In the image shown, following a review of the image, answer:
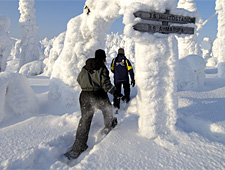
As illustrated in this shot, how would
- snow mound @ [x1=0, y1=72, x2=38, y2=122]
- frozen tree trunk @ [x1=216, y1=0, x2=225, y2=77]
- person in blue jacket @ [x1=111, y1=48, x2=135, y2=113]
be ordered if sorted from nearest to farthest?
snow mound @ [x1=0, y1=72, x2=38, y2=122] < person in blue jacket @ [x1=111, y1=48, x2=135, y2=113] < frozen tree trunk @ [x1=216, y1=0, x2=225, y2=77]

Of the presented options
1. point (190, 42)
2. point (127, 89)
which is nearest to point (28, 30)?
point (190, 42)

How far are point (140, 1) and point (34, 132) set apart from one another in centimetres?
291

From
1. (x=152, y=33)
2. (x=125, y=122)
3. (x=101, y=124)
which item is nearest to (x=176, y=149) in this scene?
(x=125, y=122)

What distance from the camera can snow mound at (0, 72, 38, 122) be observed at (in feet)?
11.7

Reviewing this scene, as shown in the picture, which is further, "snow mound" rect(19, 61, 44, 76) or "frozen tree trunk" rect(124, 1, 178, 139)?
"snow mound" rect(19, 61, 44, 76)

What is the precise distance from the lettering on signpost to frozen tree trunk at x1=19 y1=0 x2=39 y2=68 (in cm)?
2020

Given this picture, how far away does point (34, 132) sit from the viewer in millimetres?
2914

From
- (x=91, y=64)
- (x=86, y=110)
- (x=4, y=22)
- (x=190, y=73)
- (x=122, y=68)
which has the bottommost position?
(x=86, y=110)

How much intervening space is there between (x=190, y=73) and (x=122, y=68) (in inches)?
152

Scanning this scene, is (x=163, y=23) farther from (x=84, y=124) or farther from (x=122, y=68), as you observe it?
(x=84, y=124)

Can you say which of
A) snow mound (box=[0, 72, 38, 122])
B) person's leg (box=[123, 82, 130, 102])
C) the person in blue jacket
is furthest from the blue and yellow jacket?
snow mound (box=[0, 72, 38, 122])

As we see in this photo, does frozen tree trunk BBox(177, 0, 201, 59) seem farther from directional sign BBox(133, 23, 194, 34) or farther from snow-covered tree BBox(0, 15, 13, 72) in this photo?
snow-covered tree BBox(0, 15, 13, 72)

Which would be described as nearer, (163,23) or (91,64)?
(163,23)

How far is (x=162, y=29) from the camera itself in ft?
7.98
